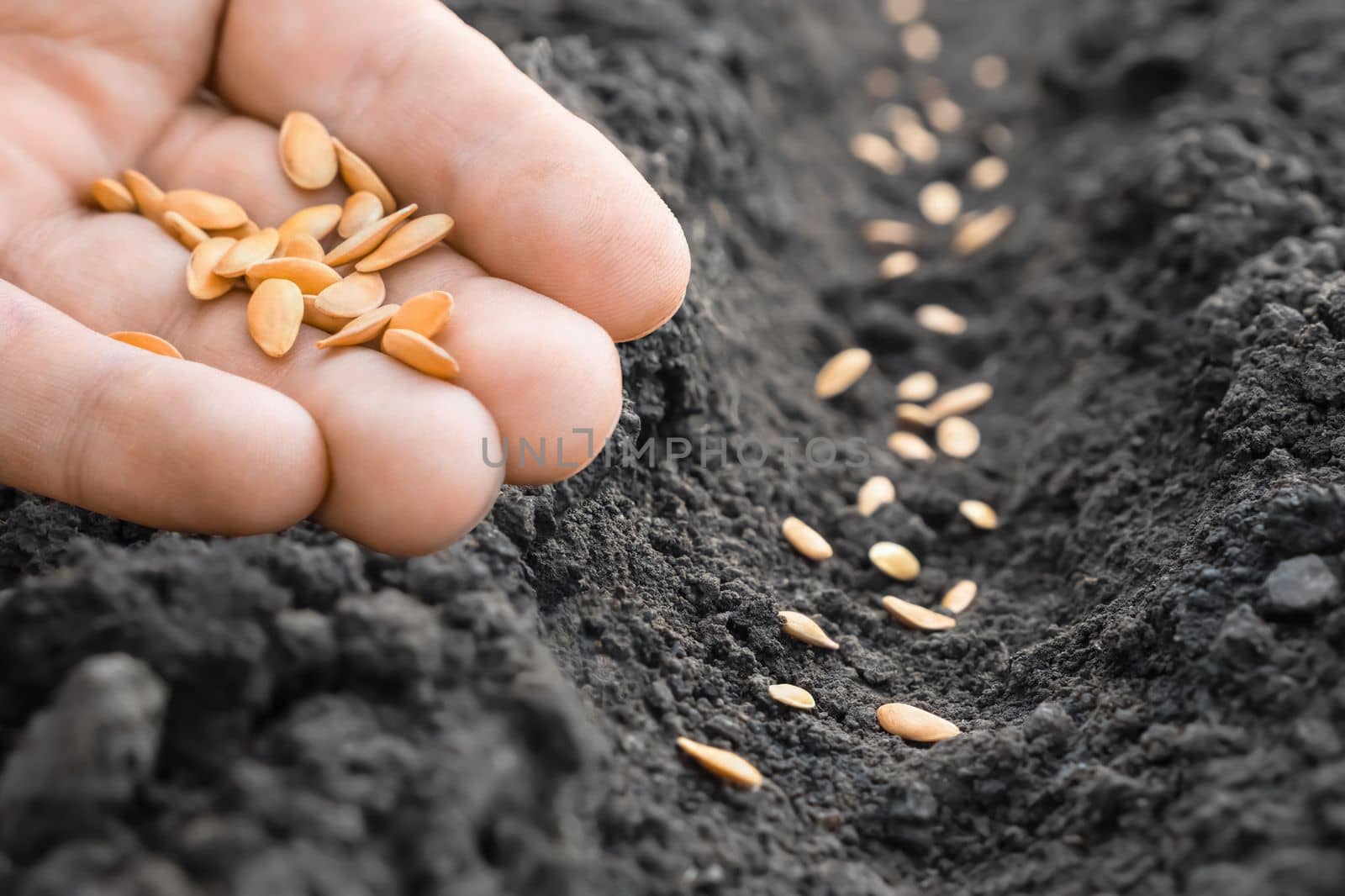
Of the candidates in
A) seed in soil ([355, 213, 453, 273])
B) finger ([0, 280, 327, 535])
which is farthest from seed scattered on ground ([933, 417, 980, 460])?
finger ([0, 280, 327, 535])

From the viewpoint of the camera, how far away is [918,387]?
2316mm

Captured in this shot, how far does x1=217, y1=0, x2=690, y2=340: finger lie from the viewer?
5.01ft

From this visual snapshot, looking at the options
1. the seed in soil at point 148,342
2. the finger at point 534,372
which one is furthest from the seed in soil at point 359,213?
the seed in soil at point 148,342

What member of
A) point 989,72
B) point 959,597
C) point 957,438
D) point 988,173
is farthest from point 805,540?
point 989,72

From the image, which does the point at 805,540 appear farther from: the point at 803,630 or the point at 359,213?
the point at 359,213

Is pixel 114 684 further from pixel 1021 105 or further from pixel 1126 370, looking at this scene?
pixel 1021 105

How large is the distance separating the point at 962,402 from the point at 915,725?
93cm

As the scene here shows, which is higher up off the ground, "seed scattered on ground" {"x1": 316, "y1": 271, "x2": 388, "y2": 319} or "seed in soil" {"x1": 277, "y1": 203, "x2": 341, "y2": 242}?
"seed scattered on ground" {"x1": 316, "y1": 271, "x2": 388, "y2": 319}

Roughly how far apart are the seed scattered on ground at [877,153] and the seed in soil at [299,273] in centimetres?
186

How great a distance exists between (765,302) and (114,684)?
1.61m

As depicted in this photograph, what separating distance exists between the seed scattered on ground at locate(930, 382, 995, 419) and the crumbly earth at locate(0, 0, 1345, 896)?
0.19ft

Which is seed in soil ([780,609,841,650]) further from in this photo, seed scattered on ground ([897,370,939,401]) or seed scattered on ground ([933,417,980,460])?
seed scattered on ground ([897,370,939,401])

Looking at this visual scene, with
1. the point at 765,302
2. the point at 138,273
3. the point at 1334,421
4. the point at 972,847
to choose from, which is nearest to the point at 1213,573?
the point at 1334,421

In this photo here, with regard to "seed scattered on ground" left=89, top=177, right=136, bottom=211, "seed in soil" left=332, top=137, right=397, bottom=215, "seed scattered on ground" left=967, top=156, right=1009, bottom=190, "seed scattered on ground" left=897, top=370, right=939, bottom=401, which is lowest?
"seed scattered on ground" left=89, top=177, right=136, bottom=211
